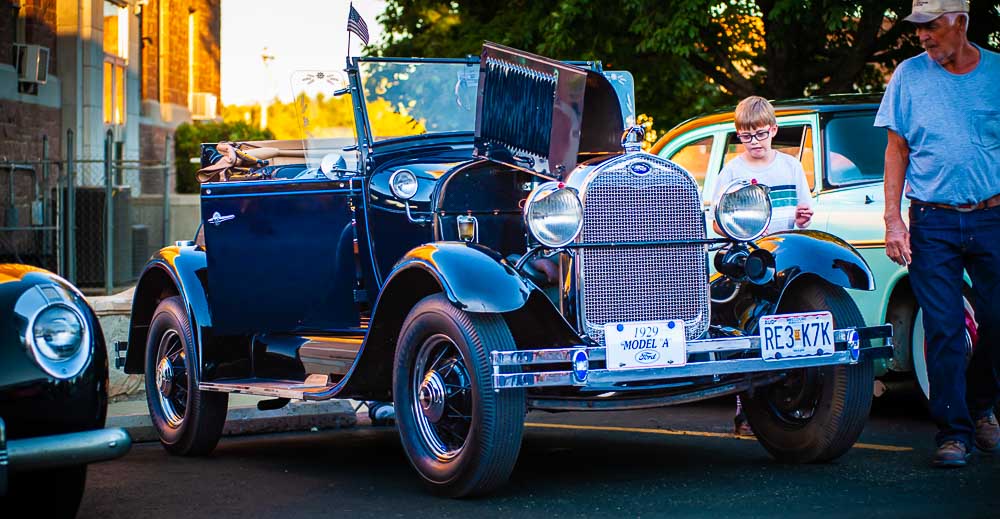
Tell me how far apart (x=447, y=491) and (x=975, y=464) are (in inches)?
92.6

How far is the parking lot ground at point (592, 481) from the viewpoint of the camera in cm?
517

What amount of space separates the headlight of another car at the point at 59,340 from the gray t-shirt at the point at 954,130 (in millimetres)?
3672

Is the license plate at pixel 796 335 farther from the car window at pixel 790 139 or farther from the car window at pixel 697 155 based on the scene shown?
the car window at pixel 697 155

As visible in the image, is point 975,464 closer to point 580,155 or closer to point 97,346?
point 580,155

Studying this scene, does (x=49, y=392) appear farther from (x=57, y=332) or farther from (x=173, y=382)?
(x=173, y=382)

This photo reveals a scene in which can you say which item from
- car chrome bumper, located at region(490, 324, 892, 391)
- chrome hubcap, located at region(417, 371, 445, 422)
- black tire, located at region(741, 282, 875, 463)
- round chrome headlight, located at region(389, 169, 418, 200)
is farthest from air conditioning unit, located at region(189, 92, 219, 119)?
car chrome bumper, located at region(490, 324, 892, 391)

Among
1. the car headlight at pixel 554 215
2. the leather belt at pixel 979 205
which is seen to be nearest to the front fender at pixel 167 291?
the car headlight at pixel 554 215

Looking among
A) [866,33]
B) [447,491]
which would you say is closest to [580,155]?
[447,491]

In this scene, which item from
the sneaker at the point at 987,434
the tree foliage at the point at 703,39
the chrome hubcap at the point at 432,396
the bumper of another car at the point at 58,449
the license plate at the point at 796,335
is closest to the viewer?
the bumper of another car at the point at 58,449

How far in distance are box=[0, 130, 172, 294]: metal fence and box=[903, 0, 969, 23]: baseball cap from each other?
431 inches

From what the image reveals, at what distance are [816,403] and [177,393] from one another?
12.1ft

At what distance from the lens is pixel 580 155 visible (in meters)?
6.53

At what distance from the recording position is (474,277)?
211 inches

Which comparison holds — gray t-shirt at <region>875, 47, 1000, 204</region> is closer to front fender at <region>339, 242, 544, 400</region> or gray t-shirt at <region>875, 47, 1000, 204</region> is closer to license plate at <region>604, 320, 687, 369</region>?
license plate at <region>604, 320, 687, 369</region>
